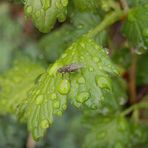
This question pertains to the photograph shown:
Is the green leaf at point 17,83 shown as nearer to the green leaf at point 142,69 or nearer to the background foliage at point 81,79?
the background foliage at point 81,79

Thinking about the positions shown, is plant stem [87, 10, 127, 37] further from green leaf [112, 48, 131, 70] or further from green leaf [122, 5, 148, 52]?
green leaf [112, 48, 131, 70]

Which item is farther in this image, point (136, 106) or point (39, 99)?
point (136, 106)

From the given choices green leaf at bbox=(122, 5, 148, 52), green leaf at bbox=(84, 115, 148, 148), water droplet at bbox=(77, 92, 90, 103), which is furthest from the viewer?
green leaf at bbox=(84, 115, 148, 148)

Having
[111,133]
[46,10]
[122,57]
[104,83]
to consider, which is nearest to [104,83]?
[104,83]

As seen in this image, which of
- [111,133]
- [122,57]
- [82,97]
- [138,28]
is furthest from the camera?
[122,57]

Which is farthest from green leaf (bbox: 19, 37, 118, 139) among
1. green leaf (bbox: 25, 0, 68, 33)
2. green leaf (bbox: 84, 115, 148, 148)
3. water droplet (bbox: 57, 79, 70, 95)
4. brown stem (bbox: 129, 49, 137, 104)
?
brown stem (bbox: 129, 49, 137, 104)

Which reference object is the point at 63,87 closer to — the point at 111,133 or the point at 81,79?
the point at 81,79

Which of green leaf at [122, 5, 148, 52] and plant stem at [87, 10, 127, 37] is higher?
plant stem at [87, 10, 127, 37]
